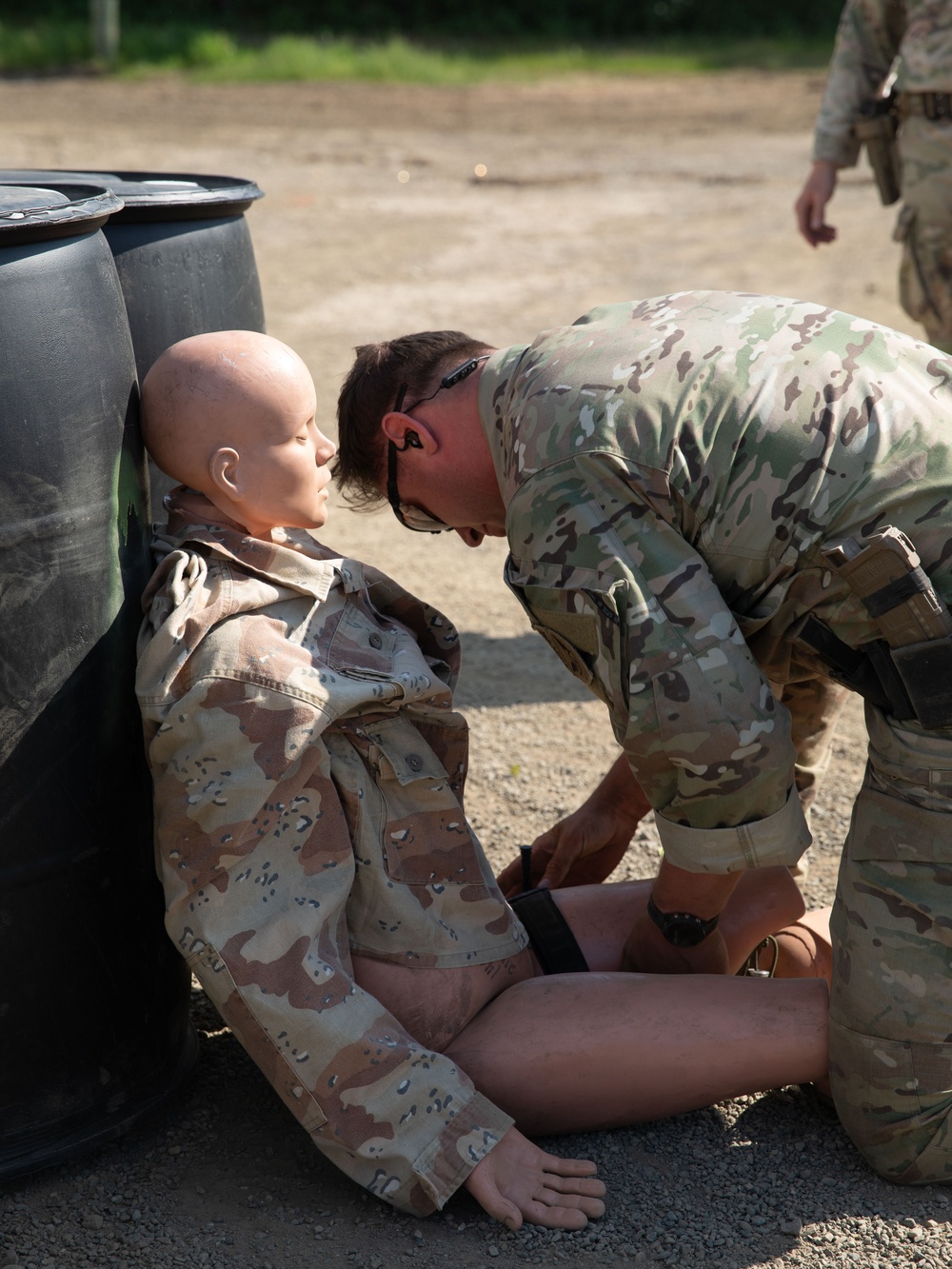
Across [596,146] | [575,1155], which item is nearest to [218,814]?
[575,1155]

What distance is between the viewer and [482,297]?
317 inches

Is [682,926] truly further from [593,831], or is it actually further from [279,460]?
[279,460]

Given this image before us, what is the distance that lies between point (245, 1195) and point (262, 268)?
7219mm

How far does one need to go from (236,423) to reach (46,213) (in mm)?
387

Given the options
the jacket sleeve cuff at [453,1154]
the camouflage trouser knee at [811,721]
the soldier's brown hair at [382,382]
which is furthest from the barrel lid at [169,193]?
the jacket sleeve cuff at [453,1154]

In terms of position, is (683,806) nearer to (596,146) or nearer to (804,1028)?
(804,1028)

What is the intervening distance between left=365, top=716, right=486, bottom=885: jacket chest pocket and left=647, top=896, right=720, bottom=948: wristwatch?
1.05 feet

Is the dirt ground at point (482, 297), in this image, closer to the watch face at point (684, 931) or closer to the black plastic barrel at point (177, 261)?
the watch face at point (684, 931)

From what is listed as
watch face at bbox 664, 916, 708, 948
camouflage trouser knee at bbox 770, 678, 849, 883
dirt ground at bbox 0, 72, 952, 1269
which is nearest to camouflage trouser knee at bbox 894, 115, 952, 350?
dirt ground at bbox 0, 72, 952, 1269

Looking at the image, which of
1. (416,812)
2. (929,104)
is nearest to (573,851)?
(416,812)

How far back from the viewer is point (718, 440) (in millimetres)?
2049

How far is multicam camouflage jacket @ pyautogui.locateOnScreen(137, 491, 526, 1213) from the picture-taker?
197 centimetres

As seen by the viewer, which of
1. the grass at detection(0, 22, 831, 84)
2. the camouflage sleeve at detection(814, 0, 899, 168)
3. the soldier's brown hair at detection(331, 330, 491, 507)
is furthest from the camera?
the grass at detection(0, 22, 831, 84)

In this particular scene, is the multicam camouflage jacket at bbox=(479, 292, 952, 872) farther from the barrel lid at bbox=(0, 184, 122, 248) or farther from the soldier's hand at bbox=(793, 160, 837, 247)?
the soldier's hand at bbox=(793, 160, 837, 247)
